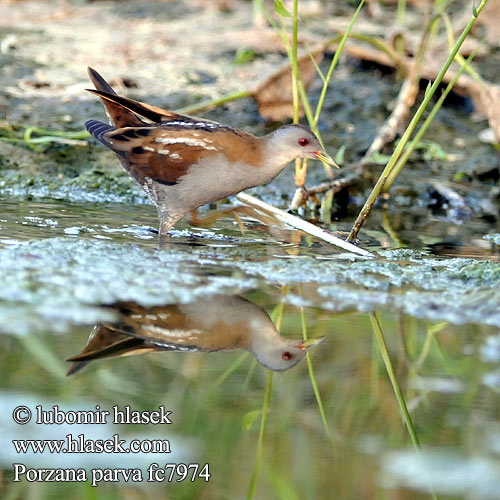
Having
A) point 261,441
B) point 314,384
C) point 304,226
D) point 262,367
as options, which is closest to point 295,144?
point 304,226

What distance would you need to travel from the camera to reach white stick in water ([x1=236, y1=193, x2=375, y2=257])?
3969 millimetres

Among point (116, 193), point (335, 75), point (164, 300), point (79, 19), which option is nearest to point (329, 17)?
point (335, 75)

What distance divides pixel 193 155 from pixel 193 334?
1689 mm

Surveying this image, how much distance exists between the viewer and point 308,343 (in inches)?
107

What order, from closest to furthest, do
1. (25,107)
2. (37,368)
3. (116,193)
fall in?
1. (37,368)
2. (116,193)
3. (25,107)

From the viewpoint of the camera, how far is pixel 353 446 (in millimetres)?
2002

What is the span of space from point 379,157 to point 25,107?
2.48 meters

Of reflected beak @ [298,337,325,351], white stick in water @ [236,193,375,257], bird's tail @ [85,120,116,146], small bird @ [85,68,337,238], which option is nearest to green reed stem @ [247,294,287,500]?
reflected beak @ [298,337,325,351]

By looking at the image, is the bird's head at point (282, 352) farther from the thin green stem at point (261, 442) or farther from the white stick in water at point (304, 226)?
the white stick in water at point (304, 226)

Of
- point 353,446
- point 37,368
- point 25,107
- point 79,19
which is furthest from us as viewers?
point 79,19

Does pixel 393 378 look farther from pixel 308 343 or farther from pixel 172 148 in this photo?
pixel 172 148

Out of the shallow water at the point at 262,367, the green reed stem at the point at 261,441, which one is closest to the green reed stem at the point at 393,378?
the shallow water at the point at 262,367

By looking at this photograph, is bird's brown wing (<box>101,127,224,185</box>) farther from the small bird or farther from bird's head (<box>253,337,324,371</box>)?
bird's head (<box>253,337,324,371</box>)

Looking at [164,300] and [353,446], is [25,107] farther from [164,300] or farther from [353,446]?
[353,446]
